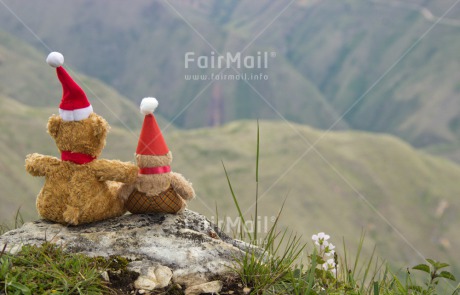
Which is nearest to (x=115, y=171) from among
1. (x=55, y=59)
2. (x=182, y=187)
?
(x=182, y=187)

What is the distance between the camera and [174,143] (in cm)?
17800

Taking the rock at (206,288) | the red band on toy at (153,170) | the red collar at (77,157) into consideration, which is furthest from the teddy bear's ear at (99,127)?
the rock at (206,288)

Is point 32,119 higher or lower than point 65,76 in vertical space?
higher

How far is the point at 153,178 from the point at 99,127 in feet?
2.35

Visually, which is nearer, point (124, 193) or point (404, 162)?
point (124, 193)

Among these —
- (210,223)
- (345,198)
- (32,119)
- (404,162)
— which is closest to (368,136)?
(404,162)

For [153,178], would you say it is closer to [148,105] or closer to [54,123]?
[148,105]

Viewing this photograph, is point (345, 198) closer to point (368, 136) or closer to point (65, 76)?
point (368, 136)

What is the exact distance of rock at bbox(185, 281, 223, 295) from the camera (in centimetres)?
440

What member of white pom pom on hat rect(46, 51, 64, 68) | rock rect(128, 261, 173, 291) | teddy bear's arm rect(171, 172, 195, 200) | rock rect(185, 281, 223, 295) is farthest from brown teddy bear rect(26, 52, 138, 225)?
rock rect(185, 281, 223, 295)

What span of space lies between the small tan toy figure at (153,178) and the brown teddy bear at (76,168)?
134 millimetres

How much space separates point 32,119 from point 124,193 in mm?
170375

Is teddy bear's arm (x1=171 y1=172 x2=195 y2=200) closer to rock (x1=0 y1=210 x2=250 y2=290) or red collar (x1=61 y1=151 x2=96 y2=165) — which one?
rock (x1=0 y1=210 x2=250 y2=290)

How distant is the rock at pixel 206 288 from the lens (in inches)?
173
